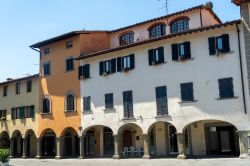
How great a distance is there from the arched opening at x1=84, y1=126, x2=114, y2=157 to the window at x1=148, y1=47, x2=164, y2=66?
9.56m

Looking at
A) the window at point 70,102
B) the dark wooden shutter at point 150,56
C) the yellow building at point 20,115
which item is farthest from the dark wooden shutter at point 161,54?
the yellow building at point 20,115

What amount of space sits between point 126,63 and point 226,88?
9.68m

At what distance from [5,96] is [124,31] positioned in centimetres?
1840

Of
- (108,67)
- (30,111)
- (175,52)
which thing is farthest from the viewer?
(30,111)

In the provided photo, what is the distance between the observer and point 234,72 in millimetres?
26047

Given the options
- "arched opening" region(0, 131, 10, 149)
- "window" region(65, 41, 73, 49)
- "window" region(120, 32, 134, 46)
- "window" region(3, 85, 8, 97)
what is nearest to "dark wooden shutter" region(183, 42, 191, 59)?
"window" region(120, 32, 134, 46)

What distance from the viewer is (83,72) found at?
116ft

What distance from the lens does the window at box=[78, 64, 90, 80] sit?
35.2 metres

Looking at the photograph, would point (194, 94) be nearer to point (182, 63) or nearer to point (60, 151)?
point (182, 63)

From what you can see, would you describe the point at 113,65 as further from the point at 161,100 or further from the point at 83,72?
the point at 161,100

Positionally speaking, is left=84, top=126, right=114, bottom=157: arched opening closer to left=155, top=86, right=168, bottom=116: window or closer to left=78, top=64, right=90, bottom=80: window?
left=78, top=64, right=90, bottom=80: window

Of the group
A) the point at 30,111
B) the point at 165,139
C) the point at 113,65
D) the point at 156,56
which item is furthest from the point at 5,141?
the point at 156,56

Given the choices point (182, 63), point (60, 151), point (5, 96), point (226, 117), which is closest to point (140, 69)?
point (182, 63)

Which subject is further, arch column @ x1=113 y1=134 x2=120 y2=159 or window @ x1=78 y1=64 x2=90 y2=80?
window @ x1=78 y1=64 x2=90 y2=80
